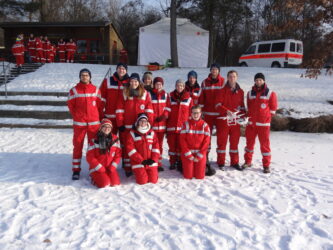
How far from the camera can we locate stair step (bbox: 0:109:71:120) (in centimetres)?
940

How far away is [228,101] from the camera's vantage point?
5.36 m

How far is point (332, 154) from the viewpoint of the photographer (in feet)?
21.9

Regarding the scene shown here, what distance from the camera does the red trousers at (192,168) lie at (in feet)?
16.0

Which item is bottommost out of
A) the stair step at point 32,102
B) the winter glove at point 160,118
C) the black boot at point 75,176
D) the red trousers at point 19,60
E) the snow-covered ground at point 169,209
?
the snow-covered ground at point 169,209

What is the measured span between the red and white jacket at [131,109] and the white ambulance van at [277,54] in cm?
1553

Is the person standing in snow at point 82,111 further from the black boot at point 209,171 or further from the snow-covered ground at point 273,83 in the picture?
the snow-covered ground at point 273,83

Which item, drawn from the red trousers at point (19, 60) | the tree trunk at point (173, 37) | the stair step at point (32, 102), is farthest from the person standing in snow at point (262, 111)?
the red trousers at point (19, 60)

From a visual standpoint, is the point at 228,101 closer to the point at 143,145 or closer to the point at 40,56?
the point at 143,145

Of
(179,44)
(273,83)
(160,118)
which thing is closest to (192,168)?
(160,118)

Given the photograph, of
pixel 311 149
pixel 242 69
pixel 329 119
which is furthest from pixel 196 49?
pixel 311 149

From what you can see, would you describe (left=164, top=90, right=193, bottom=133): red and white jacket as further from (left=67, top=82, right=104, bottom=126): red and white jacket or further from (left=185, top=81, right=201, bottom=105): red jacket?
(left=67, top=82, right=104, bottom=126): red and white jacket

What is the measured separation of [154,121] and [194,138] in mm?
779

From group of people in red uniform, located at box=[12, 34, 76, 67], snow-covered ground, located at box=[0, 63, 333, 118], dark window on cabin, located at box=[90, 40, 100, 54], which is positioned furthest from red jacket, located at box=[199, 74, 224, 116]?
dark window on cabin, located at box=[90, 40, 100, 54]

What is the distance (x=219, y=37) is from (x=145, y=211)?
3634 cm
